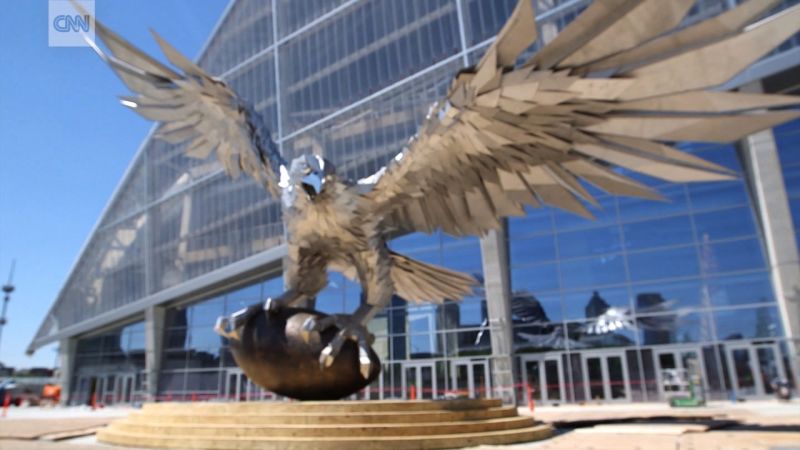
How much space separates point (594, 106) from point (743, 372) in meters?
14.9

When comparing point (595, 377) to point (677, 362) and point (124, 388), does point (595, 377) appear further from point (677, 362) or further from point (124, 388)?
point (124, 388)

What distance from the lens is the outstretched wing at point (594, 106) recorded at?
4.36m

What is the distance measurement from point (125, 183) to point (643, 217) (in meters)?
26.0

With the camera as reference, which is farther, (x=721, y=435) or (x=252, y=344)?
(x=252, y=344)

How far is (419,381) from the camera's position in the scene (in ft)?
67.8

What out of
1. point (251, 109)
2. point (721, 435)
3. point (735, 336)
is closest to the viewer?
point (721, 435)

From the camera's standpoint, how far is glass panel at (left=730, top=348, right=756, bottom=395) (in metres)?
16.5

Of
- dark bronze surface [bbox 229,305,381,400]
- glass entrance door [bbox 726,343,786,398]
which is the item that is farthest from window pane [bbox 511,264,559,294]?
dark bronze surface [bbox 229,305,381,400]

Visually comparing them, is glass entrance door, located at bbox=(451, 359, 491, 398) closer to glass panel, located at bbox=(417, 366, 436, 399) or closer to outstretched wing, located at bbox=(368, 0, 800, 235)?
glass panel, located at bbox=(417, 366, 436, 399)

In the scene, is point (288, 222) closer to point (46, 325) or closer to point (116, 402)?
point (116, 402)

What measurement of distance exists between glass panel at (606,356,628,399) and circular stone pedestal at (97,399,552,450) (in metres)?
12.2

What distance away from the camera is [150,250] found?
2839 cm

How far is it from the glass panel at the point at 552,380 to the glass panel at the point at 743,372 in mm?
5099

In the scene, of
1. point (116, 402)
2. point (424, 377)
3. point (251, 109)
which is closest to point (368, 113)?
point (424, 377)
